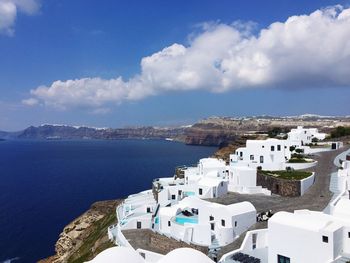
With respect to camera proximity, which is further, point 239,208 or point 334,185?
point 334,185

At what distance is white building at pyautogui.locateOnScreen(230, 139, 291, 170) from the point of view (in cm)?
4388

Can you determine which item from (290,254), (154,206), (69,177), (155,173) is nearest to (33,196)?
(69,177)

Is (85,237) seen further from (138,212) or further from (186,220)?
(186,220)

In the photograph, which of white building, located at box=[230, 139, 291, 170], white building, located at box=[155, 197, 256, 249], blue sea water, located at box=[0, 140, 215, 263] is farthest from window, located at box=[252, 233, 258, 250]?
blue sea water, located at box=[0, 140, 215, 263]

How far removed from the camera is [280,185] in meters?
36.7

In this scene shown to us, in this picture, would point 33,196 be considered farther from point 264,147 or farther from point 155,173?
point 264,147

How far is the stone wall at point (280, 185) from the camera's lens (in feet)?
115

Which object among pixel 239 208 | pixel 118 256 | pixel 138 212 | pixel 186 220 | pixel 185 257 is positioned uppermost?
pixel 185 257

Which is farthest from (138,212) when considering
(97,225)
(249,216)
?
(249,216)

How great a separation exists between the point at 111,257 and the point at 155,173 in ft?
298

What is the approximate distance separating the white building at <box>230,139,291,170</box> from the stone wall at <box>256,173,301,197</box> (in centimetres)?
487

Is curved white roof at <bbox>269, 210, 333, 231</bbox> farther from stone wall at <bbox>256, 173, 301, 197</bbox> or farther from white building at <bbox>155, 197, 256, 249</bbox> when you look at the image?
stone wall at <bbox>256, 173, 301, 197</bbox>

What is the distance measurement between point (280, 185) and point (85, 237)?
1023 inches

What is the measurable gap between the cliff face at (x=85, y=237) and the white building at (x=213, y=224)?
913cm
